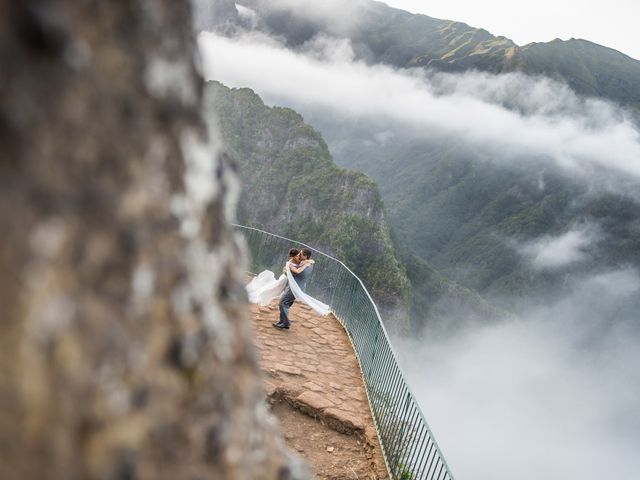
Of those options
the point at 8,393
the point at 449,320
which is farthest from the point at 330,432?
the point at 449,320

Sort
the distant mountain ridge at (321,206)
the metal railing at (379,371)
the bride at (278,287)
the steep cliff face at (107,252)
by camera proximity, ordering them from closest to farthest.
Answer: the steep cliff face at (107,252), the metal railing at (379,371), the bride at (278,287), the distant mountain ridge at (321,206)

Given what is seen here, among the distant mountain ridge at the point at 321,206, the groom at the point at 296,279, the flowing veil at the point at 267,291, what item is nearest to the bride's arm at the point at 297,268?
the groom at the point at 296,279

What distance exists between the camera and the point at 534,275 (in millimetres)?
165500

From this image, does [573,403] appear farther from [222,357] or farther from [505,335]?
[222,357]

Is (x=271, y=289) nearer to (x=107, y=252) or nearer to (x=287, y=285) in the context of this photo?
(x=287, y=285)

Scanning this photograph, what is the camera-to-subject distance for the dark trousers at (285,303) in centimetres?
926

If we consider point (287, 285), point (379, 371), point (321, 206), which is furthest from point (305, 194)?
point (379, 371)

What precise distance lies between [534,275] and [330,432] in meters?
173

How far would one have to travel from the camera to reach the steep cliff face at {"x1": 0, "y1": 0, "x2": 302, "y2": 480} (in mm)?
835

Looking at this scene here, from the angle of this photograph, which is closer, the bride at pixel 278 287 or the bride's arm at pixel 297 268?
the bride's arm at pixel 297 268

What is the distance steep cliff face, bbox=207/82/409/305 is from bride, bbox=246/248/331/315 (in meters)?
63.9

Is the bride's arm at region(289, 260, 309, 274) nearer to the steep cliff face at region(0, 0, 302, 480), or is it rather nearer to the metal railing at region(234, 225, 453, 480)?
the metal railing at region(234, 225, 453, 480)

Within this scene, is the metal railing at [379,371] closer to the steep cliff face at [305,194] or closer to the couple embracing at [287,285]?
the couple embracing at [287,285]

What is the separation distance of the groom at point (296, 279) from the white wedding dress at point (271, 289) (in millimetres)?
76
